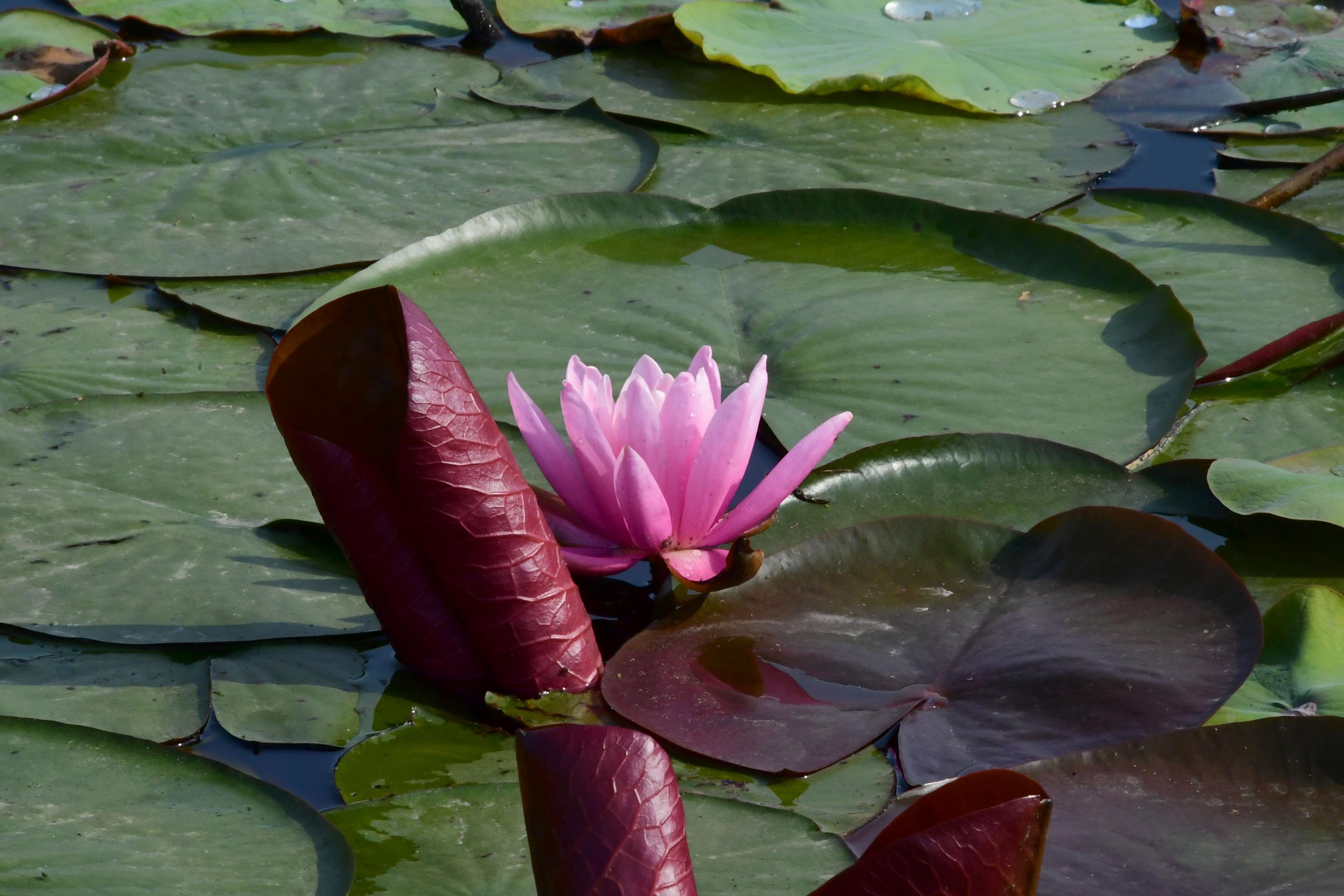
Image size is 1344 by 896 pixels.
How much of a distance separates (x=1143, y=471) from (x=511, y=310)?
114 cm

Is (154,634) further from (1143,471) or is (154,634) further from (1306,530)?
(1306,530)

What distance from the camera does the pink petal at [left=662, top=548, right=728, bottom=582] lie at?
141 centimetres

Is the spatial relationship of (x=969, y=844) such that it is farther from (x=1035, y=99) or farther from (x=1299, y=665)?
(x=1035, y=99)

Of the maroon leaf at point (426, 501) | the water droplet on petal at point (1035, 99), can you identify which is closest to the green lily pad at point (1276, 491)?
the maroon leaf at point (426, 501)

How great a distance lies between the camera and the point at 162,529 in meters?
1.56

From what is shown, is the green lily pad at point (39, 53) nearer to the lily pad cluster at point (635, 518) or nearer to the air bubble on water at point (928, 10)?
the lily pad cluster at point (635, 518)

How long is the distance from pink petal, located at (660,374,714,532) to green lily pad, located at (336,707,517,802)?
1.20 feet

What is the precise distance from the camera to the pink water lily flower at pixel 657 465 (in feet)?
4.47

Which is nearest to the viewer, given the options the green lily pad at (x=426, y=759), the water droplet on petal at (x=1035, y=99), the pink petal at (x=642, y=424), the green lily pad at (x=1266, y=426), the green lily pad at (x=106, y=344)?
the green lily pad at (x=426, y=759)

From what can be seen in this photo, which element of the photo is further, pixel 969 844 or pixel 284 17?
pixel 284 17

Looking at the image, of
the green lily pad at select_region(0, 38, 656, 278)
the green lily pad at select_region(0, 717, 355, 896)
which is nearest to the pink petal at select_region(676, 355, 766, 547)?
the green lily pad at select_region(0, 717, 355, 896)

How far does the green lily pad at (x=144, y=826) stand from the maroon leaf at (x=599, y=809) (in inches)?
14.6

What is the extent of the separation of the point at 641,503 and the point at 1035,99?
222 centimetres

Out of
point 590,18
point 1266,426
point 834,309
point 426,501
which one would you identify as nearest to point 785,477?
point 426,501
